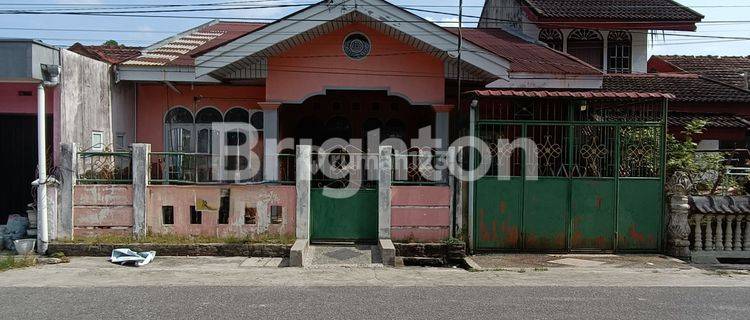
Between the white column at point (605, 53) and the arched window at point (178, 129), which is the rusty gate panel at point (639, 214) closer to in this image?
the white column at point (605, 53)

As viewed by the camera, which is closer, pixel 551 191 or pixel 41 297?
pixel 41 297

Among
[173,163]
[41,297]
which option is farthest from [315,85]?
[41,297]

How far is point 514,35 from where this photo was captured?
1817cm

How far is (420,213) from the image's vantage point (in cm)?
1091

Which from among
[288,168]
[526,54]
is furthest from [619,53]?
[288,168]

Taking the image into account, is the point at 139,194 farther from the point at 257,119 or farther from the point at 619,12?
the point at 619,12

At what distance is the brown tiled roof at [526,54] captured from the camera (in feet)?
44.1

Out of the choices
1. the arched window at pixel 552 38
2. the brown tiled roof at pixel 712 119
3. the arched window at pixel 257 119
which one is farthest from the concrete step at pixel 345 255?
the arched window at pixel 552 38

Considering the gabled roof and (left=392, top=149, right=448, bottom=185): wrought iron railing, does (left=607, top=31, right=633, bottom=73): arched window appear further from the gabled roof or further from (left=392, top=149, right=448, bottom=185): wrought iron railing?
(left=392, top=149, right=448, bottom=185): wrought iron railing

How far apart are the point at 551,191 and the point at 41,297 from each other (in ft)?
26.4

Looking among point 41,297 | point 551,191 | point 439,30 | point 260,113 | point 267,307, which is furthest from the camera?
point 260,113

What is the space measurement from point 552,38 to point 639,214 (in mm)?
9789

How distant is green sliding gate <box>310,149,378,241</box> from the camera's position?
434 inches

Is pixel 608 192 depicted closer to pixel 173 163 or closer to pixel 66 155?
pixel 173 163
